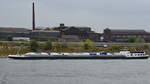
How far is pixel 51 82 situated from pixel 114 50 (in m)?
43.0

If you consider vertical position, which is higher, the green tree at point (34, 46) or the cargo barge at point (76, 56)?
the green tree at point (34, 46)

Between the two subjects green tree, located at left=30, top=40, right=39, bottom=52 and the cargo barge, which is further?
green tree, located at left=30, top=40, right=39, bottom=52

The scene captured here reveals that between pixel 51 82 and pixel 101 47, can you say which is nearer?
pixel 51 82

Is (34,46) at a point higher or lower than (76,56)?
higher

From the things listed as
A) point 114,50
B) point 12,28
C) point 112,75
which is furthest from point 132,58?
point 12,28

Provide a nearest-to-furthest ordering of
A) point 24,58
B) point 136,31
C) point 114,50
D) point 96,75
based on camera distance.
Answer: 1. point 96,75
2. point 24,58
3. point 114,50
4. point 136,31

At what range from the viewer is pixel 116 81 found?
2931 centimetres

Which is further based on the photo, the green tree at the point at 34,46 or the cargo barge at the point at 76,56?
the green tree at the point at 34,46

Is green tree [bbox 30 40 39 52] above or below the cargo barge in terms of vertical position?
above

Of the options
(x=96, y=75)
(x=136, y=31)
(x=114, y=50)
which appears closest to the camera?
(x=96, y=75)

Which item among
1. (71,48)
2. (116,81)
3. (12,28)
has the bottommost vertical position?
(116,81)

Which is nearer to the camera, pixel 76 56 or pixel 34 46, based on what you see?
pixel 76 56

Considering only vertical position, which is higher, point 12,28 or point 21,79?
point 12,28

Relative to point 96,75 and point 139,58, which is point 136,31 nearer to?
point 139,58
